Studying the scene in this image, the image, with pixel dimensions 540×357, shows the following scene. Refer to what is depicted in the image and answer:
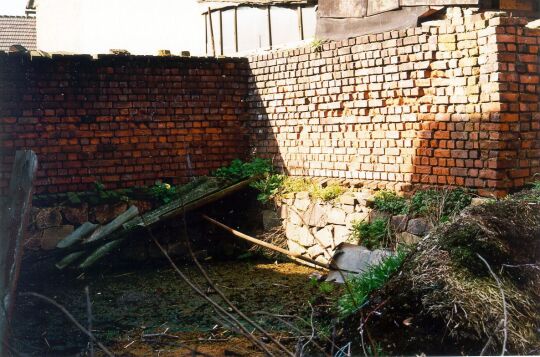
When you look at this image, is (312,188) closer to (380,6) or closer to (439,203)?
(439,203)

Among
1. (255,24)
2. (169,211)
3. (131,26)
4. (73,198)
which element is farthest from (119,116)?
(131,26)

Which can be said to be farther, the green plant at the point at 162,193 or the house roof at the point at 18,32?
the house roof at the point at 18,32

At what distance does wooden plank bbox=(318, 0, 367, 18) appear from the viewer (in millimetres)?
8507

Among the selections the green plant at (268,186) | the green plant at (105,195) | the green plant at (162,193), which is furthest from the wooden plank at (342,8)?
the green plant at (105,195)

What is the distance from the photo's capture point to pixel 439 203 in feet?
22.2

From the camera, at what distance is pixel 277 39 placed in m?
11.3

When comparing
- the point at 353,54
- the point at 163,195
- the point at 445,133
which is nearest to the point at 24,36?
the point at 163,195

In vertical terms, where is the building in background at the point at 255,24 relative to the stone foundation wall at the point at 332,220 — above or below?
above

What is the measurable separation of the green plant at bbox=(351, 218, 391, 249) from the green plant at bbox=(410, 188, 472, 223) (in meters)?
0.41

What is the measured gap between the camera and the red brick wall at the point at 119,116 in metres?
8.53

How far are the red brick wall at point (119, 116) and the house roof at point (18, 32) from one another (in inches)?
571

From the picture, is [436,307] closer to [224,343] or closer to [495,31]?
[224,343]

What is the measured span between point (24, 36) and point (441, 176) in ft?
63.3

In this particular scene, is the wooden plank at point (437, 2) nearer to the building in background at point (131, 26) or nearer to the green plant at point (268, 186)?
the green plant at point (268, 186)
